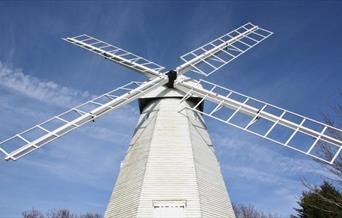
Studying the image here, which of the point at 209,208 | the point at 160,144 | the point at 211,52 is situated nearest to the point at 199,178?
the point at 209,208

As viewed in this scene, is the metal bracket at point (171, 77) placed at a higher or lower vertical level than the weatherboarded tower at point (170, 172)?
higher

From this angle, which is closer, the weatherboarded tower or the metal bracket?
the weatherboarded tower

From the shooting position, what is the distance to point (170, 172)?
9664 mm

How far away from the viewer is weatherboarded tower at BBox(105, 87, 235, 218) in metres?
8.98

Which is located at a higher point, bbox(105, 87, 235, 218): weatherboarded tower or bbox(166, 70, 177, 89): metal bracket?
bbox(166, 70, 177, 89): metal bracket

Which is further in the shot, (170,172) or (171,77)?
(171,77)

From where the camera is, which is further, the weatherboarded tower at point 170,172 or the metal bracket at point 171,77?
the metal bracket at point 171,77

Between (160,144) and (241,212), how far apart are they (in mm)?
35647

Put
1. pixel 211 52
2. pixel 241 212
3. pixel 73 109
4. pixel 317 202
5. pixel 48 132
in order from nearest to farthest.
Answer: pixel 48 132
pixel 73 109
pixel 211 52
pixel 317 202
pixel 241 212

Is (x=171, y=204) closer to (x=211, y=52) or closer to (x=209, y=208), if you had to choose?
(x=209, y=208)

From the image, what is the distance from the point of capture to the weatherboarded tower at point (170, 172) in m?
8.98

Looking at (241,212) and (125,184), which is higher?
(241,212)

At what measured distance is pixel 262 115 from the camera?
11.3 m

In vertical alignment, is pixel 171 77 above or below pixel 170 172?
above
